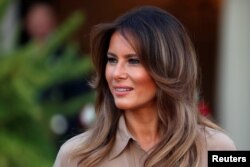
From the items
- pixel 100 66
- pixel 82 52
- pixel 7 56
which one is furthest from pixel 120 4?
pixel 100 66

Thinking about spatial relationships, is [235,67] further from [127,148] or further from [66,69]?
[127,148]

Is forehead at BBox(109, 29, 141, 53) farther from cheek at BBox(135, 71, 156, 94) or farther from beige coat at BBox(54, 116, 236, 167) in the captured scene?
beige coat at BBox(54, 116, 236, 167)

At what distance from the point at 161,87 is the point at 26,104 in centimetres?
255

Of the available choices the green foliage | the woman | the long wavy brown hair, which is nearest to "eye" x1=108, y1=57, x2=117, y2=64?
the woman

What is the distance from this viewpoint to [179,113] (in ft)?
13.9

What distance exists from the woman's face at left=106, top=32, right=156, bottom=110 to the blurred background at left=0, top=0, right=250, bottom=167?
50cm

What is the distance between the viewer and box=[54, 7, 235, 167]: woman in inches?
160

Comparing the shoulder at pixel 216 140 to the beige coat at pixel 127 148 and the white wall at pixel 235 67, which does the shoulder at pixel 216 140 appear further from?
the white wall at pixel 235 67

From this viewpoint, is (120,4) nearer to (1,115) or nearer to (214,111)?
(214,111)

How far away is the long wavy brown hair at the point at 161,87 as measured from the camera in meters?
4.09

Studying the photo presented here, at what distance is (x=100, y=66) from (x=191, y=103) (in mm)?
394

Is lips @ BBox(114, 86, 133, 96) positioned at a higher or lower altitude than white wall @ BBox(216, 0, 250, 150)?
higher

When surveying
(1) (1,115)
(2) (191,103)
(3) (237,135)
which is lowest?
(3) (237,135)

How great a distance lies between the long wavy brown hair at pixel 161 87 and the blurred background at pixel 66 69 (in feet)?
1.09
